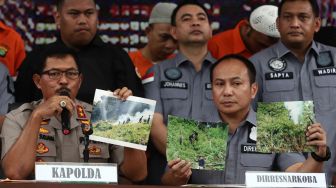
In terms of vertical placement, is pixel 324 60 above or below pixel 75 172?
above

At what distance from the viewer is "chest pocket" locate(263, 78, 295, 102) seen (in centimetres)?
559

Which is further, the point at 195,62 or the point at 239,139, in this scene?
the point at 195,62

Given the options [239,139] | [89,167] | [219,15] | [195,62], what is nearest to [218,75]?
[239,139]

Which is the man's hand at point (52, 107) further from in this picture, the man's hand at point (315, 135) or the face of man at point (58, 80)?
the man's hand at point (315, 135)

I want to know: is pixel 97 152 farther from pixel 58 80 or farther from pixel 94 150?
pixel 58 80

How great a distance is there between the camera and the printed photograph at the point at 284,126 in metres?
4.61

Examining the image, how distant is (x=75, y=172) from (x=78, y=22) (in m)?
1.81

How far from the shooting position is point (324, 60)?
5703 mm

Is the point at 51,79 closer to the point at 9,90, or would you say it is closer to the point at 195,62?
the point at 9,90

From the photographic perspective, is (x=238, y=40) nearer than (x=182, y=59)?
No

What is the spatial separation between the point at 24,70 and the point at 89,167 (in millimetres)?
1680

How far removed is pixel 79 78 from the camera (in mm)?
4984

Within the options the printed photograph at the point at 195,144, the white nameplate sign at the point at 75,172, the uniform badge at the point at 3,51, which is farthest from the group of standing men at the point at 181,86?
the white nameplate sign at the point at 75,172

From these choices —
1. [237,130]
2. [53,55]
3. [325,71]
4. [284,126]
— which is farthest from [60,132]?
[325,71]
